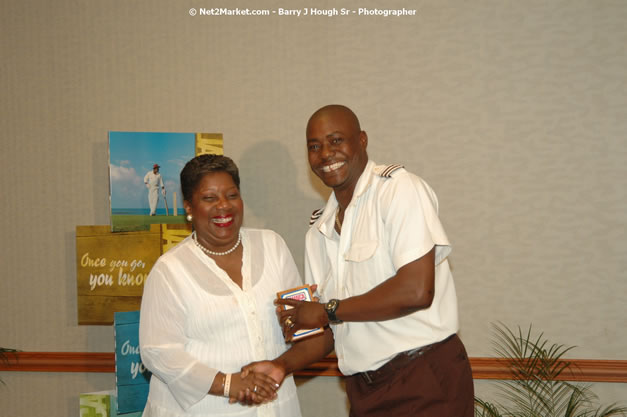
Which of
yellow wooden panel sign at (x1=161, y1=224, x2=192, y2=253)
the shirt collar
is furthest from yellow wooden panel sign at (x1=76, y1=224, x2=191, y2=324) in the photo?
Answer: the shirt collar

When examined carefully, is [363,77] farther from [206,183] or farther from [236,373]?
[236,373]

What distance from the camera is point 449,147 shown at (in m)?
3.14

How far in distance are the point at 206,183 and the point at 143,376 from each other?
143 centimetres

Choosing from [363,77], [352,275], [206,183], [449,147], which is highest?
[363,77]

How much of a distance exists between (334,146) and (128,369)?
6.14 feet

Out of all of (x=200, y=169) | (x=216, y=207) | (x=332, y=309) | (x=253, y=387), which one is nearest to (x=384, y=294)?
(x=332, y=309)

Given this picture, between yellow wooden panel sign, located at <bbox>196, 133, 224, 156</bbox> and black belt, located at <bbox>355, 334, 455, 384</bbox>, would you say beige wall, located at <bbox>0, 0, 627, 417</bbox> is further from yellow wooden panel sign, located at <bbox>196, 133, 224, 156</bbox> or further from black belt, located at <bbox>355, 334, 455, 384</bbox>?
black belt, located at <bbox>355, 334, 455, 384</bbox>

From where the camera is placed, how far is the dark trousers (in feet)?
6.19

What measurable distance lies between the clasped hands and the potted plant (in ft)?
4.74

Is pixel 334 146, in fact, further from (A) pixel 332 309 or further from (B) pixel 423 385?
(B) pixel 423 385

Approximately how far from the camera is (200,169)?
2197 mm

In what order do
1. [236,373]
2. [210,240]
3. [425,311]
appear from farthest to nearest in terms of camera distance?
[210,240] < [236,373] < [425,311]

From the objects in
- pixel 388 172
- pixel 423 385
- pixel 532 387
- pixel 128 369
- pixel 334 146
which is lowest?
pixel 532 387

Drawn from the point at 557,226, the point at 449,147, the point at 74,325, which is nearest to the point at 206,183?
the point at 449,147
